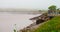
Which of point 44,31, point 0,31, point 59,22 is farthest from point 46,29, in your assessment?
point 0,31

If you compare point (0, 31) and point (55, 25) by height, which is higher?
point (55, 25)

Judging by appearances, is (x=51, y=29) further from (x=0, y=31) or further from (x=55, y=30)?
(x=0, y=31)

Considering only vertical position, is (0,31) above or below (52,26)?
below

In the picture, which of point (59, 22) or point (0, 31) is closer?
point (59, 22)

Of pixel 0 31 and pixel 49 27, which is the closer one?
pixel 49 27

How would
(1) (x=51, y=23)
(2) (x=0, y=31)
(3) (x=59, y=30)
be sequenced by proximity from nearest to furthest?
(3) (x=59, y=30) → (1) (x=51, y=23) → (2) (x=0, y=31)

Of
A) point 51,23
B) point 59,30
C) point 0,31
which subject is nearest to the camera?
point 59,30

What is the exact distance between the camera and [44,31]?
2.79 metres

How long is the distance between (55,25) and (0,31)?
57.1 ft

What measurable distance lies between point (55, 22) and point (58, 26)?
123 millimetres

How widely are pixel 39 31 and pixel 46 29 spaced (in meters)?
0.11

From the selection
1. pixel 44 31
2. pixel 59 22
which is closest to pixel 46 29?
pixel 44 31

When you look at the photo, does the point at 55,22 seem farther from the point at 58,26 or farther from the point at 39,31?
the point at 39,31

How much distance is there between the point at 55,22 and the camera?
293 centimetres
